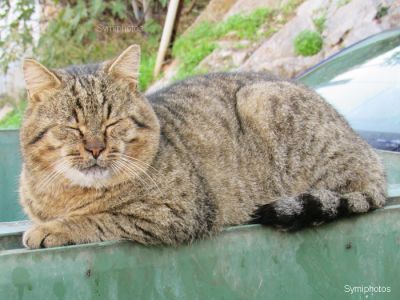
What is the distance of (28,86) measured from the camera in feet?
8.39

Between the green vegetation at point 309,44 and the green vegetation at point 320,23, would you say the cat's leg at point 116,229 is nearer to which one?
the green vegetation at point 309,44

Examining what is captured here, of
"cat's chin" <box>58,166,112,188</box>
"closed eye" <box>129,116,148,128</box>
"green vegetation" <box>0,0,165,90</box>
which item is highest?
"green vegetation" <box>0,0,165,90</box>

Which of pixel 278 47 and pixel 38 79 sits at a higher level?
pixel 278 47

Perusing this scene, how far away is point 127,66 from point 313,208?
104cm

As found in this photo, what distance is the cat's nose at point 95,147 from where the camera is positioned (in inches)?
95.0

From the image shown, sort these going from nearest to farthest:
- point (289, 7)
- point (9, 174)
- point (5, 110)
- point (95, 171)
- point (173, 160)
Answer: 1. point (95, 171)
2. point (173, 160)
3. point (9, 174)
4. point (289, 7)
5. point (5, 110)

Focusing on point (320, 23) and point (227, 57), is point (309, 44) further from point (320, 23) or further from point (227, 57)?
point (227, 57)

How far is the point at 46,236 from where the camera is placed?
88.8 inches

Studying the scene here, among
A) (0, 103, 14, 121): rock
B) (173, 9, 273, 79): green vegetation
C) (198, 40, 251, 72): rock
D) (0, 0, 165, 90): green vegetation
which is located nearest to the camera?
(198, 40, 251, 72): rock

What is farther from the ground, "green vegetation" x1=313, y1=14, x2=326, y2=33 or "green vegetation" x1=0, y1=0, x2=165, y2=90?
"green vegetation" x1=0, y1=0, x2=165, y2=90

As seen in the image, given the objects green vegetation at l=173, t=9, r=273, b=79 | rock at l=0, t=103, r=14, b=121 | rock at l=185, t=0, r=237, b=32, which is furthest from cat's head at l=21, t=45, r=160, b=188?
rock at l=0, t=103, r=14, b=121

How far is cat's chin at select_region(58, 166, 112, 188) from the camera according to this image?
248 cm

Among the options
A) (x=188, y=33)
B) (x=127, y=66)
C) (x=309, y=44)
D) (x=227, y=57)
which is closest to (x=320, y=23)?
(x=309, y=44)

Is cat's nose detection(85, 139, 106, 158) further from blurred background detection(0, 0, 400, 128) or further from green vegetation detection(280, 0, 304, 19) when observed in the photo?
green vegetation detection(280, 0, 304, 19)
